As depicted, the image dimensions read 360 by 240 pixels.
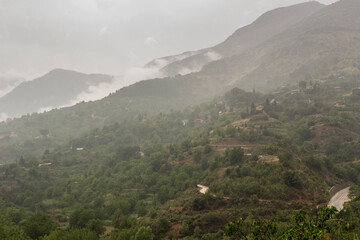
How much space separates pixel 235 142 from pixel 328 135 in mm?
52875

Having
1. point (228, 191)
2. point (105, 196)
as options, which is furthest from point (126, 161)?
point (228, 191)

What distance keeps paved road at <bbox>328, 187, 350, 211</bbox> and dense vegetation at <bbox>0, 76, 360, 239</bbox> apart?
2.25 meters

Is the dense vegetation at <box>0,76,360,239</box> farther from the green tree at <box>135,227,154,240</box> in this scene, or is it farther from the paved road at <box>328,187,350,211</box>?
the paved road at <box>328,187,350,211</box>

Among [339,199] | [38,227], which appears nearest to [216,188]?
[339,199]

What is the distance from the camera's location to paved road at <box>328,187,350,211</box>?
7715 centimetres

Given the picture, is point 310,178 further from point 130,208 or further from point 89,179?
point 89,179

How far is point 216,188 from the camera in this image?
101 metres

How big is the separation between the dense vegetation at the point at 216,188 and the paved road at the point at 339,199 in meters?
2.25

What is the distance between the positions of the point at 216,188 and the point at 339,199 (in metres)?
41.7

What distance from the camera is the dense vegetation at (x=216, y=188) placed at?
240 feet

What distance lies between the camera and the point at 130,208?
124m

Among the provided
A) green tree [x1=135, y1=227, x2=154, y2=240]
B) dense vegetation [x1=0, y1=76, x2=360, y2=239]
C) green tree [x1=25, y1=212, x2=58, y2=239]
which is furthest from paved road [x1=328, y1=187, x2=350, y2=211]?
green tree [x1=25, y1=212, x2=58, y2=239]

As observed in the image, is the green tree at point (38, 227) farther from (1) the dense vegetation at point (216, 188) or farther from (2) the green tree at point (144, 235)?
(2) the green tree at point (144, 235)

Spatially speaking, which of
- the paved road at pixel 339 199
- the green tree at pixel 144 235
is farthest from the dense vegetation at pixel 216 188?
the paved road at pixel 339 199
